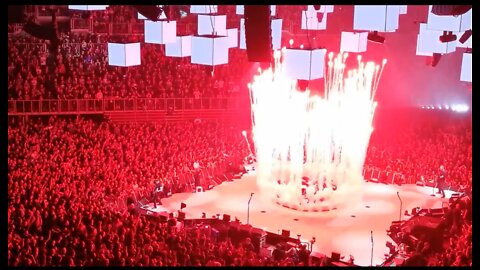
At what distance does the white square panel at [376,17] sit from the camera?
1055 centimetres

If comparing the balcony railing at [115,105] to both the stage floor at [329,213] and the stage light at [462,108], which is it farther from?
the stage light at [462,108]

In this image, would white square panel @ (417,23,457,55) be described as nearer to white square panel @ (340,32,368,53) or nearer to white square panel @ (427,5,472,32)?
white square panel @ (427,5,472,32)

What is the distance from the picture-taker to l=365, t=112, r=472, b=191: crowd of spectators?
2025 centimetres

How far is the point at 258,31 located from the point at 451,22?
4424 mm

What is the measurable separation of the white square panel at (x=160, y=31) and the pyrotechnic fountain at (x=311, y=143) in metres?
7.41

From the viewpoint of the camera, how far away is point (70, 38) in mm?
25281

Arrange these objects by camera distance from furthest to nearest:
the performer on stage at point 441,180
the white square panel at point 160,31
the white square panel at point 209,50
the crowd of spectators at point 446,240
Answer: the performer on stage at point 441,180
the white square panel at point 160,31
the crowd of spectators at point 446,240
the white square panel at point 209,50

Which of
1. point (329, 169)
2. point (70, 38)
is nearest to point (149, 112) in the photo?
point (70, 38)

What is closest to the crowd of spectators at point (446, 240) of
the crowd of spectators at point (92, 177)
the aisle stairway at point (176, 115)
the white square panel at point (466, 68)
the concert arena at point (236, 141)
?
the concert arena at point (236, 141)

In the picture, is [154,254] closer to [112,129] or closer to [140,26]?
[112,129]

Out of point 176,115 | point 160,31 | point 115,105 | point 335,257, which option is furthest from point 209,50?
point 176,115

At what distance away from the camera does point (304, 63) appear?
1004 cm

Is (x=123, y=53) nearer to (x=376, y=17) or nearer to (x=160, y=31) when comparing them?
(x=160, y=31)

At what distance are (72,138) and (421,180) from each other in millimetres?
11601
